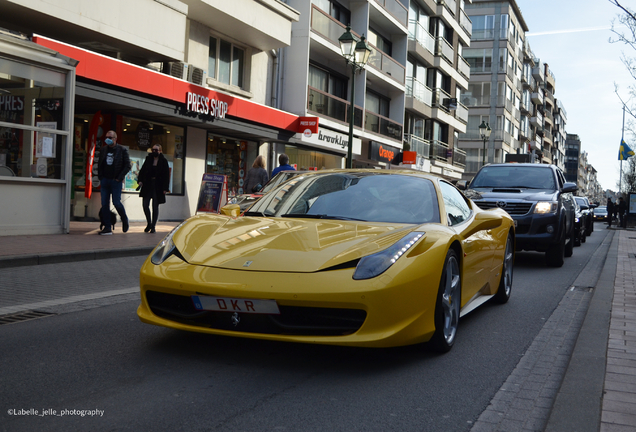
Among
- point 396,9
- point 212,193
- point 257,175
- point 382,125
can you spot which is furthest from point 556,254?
point 396,9

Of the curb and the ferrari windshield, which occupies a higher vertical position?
the ferrari windshield

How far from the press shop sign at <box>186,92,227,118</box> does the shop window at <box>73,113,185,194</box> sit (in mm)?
1256

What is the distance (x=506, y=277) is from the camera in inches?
269

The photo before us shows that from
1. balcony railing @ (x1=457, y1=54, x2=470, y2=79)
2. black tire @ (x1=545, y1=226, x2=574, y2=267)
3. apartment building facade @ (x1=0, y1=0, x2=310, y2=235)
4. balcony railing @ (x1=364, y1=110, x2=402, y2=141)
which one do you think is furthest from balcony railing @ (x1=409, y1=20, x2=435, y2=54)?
black tire @ (x1=545, y1=226, x2=574, y2=267)

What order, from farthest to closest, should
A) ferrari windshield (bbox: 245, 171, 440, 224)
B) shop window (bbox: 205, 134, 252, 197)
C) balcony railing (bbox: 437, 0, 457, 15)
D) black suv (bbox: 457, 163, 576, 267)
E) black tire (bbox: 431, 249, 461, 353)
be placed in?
balcony railing (bbox: 437, 0, 457, 15), shop window (bbox: 205, 134, 252, 197), black suv (bbox: 457, 163, 576, 267), ferrari windshield (bbox: 245, 171, 440, 224), black tire (bbox: 431, 249, 461, 353)

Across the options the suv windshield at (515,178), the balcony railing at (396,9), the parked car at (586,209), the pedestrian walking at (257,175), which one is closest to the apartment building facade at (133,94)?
the pedestrian walking at (257,175)

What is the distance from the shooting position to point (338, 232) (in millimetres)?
4312

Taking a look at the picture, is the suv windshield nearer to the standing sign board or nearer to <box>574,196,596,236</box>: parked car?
the standing sign board

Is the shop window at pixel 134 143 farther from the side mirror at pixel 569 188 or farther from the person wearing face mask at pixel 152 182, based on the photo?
the side mirror at pixel 569 188

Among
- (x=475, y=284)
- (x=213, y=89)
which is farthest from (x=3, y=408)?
(x=213, y=89)

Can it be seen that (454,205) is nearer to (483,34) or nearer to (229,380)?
(229,380)

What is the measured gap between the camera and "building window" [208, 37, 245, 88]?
1947 centimetres

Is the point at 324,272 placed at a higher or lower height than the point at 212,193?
lower

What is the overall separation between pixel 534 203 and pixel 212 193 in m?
10.0
